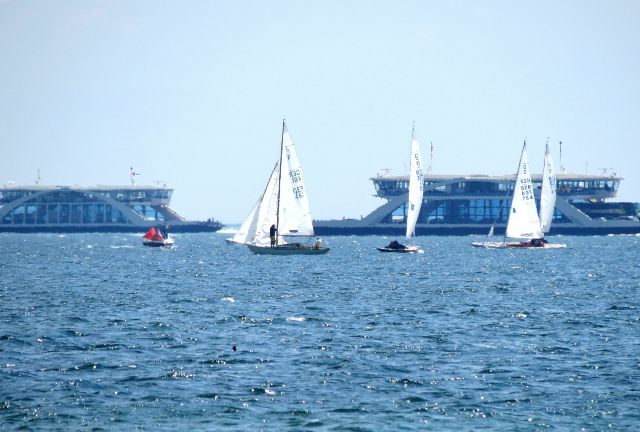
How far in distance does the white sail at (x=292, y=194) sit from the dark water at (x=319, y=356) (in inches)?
1277

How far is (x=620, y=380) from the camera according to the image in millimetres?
35719

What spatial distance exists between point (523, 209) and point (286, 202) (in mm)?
39505

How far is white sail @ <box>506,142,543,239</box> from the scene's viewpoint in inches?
5507

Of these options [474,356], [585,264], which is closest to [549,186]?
[585,264]

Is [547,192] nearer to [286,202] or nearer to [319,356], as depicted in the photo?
[286,202]

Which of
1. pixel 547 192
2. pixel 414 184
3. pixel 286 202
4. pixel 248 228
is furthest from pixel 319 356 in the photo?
pixel 547 192

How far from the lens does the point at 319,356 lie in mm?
40625

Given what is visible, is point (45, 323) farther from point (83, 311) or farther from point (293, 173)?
point (293, 173)

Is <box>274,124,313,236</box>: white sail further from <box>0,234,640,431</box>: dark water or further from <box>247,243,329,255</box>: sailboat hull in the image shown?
<box>0,234,640,431</box>: dark water

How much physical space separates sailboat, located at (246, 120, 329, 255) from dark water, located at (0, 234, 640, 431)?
107ft

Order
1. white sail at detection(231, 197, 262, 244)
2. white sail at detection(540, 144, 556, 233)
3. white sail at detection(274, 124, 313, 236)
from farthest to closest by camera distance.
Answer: white sail at detection(540, 144, 556, 233) < white sail at detection(231, 197, 262, 244) < white sail at detection(274, 124, 313, 236)

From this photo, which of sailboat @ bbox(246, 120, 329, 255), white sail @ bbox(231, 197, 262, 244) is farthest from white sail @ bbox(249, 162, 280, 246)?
white sail @ bbox(231, 197, 262, 244)

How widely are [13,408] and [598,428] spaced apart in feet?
48.3

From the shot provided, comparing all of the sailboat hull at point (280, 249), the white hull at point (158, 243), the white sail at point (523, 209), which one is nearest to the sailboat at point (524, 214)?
the white sail at point (523, 209)
